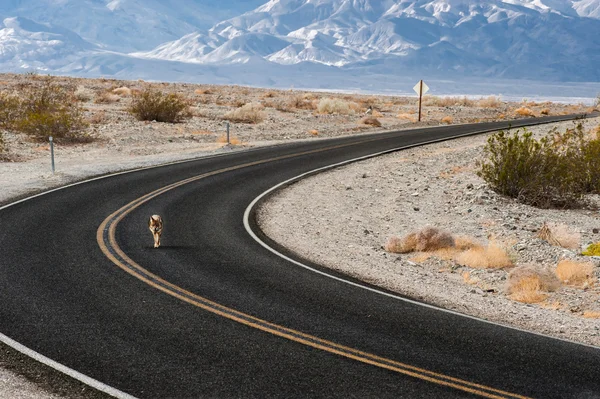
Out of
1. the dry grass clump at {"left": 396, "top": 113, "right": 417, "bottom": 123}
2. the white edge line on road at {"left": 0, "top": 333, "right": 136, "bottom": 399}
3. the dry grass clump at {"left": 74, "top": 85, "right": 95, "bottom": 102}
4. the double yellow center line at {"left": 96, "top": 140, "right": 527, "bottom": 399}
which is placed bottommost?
the white edge line on road at {"left": 0, "top": 333, "right": 136, "bottom": 399}

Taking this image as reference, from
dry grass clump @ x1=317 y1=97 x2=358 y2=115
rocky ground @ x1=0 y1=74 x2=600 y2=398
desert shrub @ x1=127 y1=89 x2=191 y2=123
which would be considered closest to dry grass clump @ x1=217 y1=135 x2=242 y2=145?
rocky ground @ x1=0 y1=74 x2=600 y2=398

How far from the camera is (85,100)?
177 ft

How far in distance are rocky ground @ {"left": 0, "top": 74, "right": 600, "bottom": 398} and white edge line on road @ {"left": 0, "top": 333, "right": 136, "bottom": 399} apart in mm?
214

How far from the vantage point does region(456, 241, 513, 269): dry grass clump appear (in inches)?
553

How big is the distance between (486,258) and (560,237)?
3.13 metres

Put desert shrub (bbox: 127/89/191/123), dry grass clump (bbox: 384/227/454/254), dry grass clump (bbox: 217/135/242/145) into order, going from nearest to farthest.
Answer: dry grass clump (bbox: 384/227/454/254)
dry grass clump (bbox: 217/135/242/145)
desert shrub (bbox: 127/89/191/123)

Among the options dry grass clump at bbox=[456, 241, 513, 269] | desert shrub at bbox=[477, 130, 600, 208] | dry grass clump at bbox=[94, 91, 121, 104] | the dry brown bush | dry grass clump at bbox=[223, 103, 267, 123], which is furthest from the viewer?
dry grass clump at bbox=[94, 91, 121, 104]

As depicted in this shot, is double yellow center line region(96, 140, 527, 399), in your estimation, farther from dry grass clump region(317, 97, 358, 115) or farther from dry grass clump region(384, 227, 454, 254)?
dry grass clump region(317, 97, 358, 115)

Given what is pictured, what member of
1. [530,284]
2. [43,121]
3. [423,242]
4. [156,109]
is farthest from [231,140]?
[530,284]

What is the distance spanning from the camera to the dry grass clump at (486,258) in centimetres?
1405

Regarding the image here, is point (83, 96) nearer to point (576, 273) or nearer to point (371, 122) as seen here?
point (371, 122)

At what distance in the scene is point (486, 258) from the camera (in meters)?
14.2

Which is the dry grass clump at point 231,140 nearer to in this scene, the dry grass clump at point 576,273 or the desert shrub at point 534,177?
the desert shrub at point 534,177

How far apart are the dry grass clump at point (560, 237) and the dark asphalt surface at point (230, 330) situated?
6626 mm
